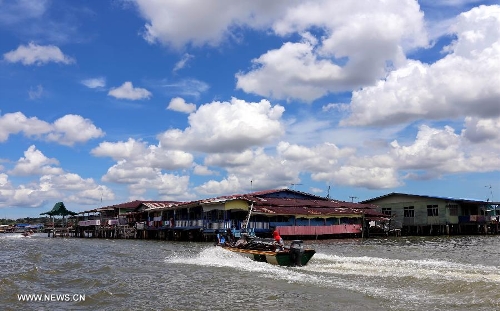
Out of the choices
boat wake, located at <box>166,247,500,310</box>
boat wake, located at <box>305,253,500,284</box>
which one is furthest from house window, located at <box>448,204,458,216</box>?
boat wake, located at <box>305,253,500,284</box>

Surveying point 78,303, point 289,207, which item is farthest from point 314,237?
point 78,303

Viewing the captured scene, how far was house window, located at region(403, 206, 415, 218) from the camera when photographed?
200 feet

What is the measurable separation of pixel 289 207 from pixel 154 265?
26031mm

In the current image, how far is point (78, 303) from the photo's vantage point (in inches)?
533

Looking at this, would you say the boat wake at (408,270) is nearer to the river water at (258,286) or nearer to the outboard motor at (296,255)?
the river water at (258,286)

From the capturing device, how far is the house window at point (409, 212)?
61031 mm

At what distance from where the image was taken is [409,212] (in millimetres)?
61438

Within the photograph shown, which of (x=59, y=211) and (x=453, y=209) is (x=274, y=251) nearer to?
(x=453, y=209)

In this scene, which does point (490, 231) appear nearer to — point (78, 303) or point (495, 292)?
point (495, 292)

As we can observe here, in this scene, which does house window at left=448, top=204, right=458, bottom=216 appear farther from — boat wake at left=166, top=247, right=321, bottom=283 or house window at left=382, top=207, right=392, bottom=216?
boat wake at left=166, top=247, right=321, bottom=283

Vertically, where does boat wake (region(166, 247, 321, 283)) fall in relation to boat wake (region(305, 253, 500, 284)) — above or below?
below

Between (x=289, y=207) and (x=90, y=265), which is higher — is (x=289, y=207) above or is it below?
above

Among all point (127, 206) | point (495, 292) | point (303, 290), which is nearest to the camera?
point (495, 292)

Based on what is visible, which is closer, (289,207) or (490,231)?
(289,207)
